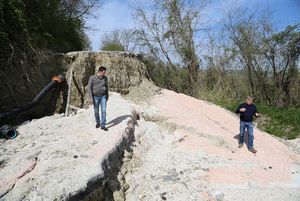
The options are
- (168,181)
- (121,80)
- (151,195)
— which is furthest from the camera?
(121,80)

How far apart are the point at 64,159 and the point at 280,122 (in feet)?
40.2

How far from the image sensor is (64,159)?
5.57 m

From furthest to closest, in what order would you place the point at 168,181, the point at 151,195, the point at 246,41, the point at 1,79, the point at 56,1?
the point at 246,41 → the point at 56,1 → the point at 1,79 → the point at 168,181 → the point at 151,195

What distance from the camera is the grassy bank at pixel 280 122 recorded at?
14430 millimetres

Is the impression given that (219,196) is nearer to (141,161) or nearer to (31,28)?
(141,161)

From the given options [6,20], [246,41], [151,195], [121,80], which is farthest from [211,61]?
[151,195]

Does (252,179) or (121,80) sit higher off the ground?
(121,80)

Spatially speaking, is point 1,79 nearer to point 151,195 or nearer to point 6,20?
point 6,20

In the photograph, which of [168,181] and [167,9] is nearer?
[168,181]

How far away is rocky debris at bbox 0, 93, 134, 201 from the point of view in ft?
15.2

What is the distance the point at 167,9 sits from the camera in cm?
2144

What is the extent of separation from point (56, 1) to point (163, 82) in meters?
10.7

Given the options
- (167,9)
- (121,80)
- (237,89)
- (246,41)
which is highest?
(167,9)

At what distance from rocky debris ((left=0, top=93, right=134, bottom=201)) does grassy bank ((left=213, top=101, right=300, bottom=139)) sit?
8.85m
